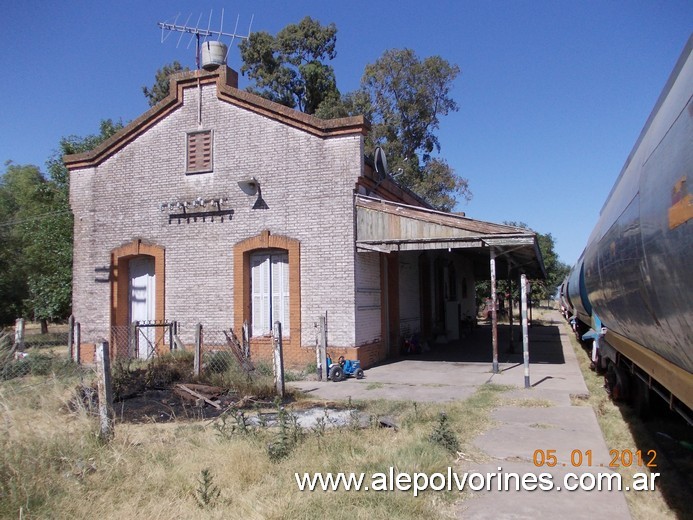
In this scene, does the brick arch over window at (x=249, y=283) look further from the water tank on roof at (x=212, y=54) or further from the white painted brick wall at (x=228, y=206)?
the water tank on roof at (x=212, y=54)

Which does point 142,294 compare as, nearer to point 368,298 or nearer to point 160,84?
point 368,298

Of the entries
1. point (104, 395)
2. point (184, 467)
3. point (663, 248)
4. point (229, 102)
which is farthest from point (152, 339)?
point (663, 248)

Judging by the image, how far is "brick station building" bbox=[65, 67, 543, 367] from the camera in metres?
12.9

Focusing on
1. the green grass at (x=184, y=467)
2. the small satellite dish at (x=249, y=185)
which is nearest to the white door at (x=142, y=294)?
the small satellite dish at (x=249, y=185)

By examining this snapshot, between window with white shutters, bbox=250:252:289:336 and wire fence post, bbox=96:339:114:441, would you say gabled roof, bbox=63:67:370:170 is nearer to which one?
window with white shutters, bbox=250:252:289:336

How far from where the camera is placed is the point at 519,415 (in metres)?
8.10

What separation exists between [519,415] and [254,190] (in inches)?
331

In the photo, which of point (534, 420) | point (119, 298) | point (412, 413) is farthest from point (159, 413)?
point (119, 298)

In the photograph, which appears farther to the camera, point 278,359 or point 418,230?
point 418,230

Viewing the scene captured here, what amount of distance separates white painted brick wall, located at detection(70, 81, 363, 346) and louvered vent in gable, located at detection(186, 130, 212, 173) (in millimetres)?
185

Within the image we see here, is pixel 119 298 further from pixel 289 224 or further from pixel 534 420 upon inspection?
pixel 534 420

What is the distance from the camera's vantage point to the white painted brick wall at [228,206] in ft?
42.6

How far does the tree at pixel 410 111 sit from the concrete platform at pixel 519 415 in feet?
69.1

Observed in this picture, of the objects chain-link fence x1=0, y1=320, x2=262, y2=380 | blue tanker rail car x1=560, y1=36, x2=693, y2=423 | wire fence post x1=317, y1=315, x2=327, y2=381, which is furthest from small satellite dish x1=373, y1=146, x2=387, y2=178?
blue tanker rail car x1=560, y1=36, x2=693, y2=423
